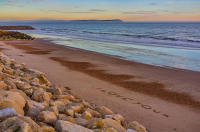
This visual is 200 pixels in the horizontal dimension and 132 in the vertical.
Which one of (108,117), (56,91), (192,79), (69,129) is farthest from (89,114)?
(192,79)

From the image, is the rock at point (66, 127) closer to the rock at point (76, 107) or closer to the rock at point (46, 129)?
the rock at point (46, 129)

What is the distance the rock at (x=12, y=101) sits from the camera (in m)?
3.34

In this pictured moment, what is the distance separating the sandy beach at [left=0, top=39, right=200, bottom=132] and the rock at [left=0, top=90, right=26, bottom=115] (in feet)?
9.13

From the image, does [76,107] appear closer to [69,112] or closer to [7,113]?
[69,112]

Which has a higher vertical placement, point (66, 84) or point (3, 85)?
point (3, 85)

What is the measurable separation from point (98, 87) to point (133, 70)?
142 inches

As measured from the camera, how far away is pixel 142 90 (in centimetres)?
771

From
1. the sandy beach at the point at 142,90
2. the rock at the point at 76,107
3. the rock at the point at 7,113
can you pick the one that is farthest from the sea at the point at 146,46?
the rock at the point at 7,113

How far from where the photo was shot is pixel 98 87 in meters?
7.99

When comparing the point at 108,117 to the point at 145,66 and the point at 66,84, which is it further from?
the point at 145,66

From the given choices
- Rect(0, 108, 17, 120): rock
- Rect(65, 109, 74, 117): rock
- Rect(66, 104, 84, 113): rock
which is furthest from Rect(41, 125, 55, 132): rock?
Rect(66, 104, 84, 113): rock

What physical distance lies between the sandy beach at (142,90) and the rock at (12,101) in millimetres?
2782

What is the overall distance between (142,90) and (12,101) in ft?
16.9

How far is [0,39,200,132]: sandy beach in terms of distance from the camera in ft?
17.7
